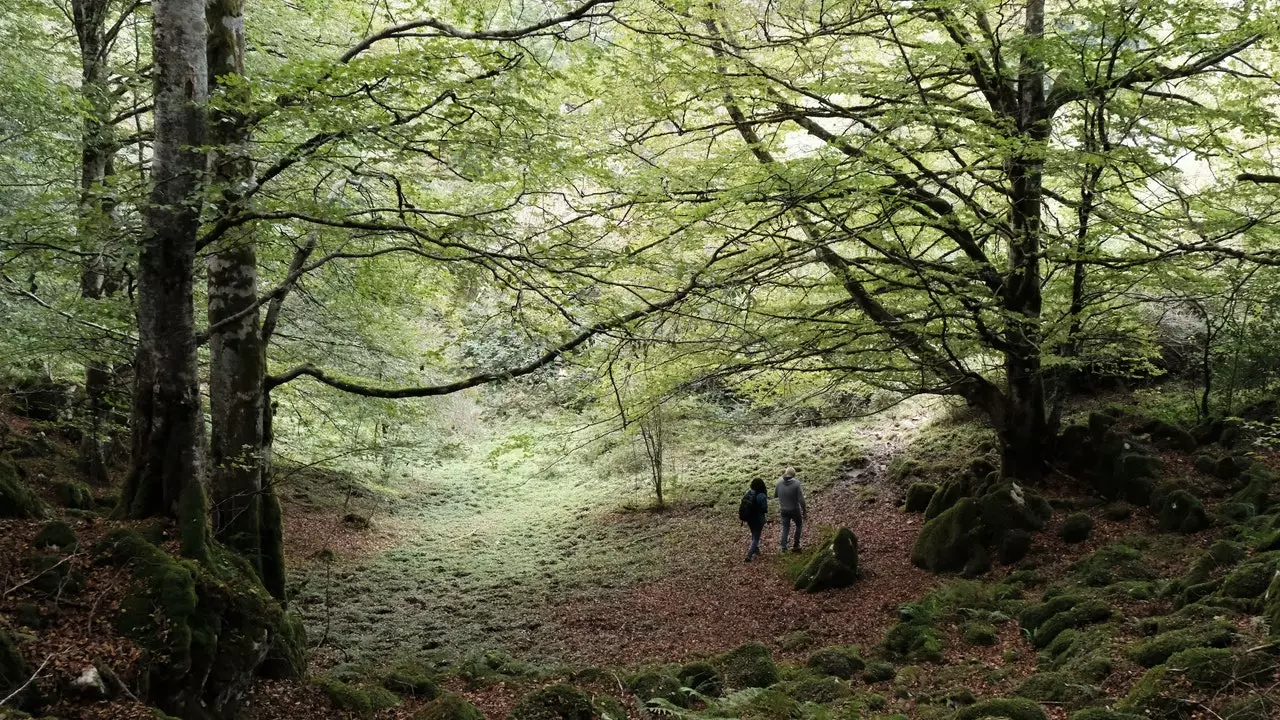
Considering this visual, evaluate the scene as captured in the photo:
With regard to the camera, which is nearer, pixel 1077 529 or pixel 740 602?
pixel 1077 529

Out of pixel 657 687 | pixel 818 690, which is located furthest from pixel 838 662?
pixel 657 687

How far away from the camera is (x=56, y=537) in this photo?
5043mm

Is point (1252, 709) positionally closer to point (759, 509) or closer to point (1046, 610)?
point (1046, 610)

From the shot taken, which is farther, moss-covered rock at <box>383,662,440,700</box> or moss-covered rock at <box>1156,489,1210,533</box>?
moss-covered rock at <box>1156,489,1210,533</box>

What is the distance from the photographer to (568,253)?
6.40m

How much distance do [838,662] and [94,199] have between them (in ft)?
24.2

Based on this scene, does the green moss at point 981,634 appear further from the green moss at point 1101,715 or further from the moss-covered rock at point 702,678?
the green moss at point 1101,715

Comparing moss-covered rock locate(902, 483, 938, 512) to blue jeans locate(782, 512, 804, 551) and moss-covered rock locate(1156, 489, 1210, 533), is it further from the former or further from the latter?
moss-covered rock locate(1156, 489, 1210, 533)

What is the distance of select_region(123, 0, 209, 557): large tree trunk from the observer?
5.05 m

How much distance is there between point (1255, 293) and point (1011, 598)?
210 inches

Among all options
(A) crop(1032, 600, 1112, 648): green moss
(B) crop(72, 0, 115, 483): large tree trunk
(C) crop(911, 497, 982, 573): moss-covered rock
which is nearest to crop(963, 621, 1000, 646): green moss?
(A) crop(1032, 600, 1112, 648): green moss

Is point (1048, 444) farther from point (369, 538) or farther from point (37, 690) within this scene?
point (369, 538)

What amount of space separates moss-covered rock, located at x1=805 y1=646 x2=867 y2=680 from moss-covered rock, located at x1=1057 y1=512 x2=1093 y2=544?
3.89 meters

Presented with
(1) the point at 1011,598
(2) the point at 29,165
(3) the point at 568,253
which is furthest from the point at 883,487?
(2) the point at 29,165
